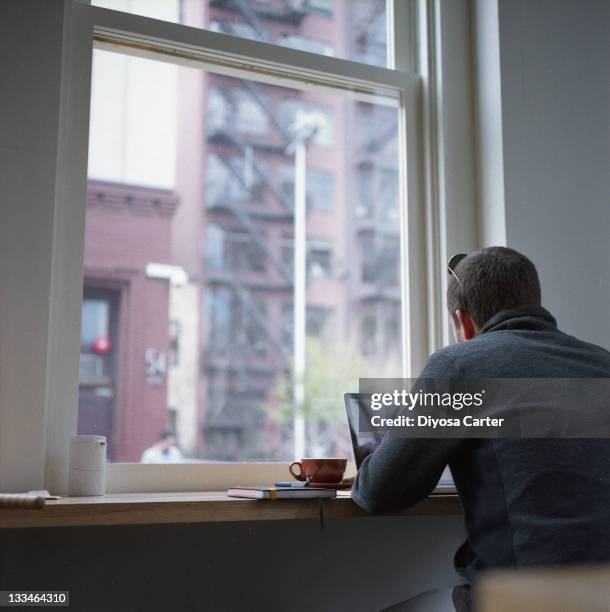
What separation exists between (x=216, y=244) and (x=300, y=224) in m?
1.32

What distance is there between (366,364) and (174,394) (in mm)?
6407

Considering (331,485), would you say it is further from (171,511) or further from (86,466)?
(86,466)

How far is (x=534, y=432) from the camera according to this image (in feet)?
4.03

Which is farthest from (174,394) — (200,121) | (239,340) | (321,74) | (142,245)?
(321,74)

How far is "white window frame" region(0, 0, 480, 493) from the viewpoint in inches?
68.3

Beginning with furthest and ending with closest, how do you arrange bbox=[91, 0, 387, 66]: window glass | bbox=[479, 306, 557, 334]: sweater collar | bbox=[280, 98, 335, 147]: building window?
bbox=[280, 98, 335, 147]: building window, bbox=[91, 0, 387, 66]: window glass, bbox=[479, 306, 557, 334]: sweater collar

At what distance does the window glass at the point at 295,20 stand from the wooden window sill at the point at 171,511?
1293mm

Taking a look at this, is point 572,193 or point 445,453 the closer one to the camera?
point 445,453

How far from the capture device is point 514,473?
1.22 meters

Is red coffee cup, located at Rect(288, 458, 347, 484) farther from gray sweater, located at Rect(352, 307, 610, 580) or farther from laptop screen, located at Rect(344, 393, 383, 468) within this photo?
gray sweater, located at Rect(352, 307, 610, 580)

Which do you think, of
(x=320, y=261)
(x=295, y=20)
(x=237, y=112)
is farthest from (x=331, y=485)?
(x=320, y=261)

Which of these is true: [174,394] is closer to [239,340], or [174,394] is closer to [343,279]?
[239,340]

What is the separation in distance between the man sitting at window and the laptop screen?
26 centimetres

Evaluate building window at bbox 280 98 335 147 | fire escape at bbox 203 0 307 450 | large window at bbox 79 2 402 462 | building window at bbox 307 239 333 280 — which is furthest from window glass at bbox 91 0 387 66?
building window at bbox 307 239 333 280
